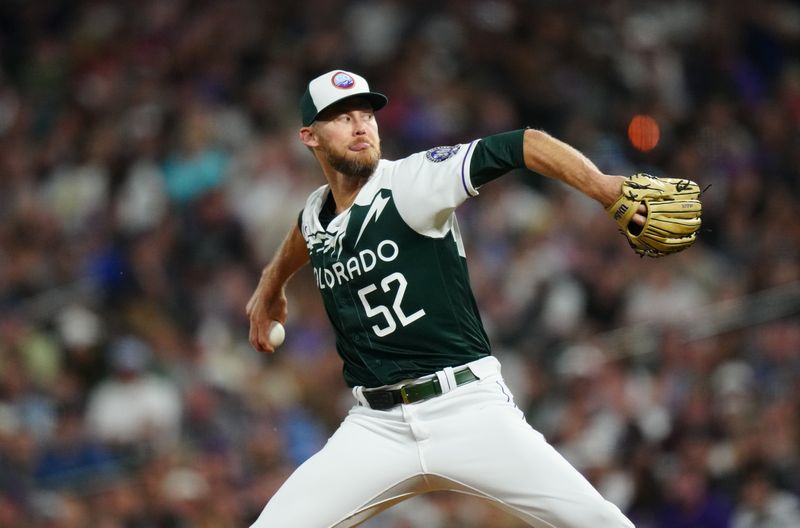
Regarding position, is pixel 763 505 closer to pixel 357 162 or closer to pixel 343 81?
pixel 357 162

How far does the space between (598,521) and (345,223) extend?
53.3 inches

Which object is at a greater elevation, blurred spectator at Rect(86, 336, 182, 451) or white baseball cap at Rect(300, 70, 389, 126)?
white baseball cap at Rect(300, 70, 389, 126)

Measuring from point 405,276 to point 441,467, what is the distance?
66cm

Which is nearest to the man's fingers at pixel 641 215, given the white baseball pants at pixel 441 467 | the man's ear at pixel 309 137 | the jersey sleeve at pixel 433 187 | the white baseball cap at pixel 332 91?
the jersey sleeve at pixel 433 187

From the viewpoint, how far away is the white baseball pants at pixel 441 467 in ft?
13.5

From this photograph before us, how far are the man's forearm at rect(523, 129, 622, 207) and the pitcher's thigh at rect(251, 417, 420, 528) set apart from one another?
1067 mm

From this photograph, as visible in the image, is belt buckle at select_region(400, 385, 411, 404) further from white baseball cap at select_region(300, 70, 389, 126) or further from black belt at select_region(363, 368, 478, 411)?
white baseball cap at select_region(300, 70, 389, 126)

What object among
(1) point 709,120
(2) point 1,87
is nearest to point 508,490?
(1) point 709,120

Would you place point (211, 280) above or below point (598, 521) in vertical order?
above

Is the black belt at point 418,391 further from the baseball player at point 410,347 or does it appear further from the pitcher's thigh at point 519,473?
the pitcher's thigh at point 519,473

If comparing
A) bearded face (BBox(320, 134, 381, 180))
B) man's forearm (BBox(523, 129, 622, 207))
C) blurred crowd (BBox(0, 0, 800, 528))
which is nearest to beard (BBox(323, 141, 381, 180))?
bearded face (BBox(320, 134, 381, 180))

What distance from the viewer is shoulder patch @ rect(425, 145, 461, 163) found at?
13.9 ft

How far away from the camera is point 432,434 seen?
427 cm

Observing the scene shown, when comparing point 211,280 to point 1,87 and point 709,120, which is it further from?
point 709,120
